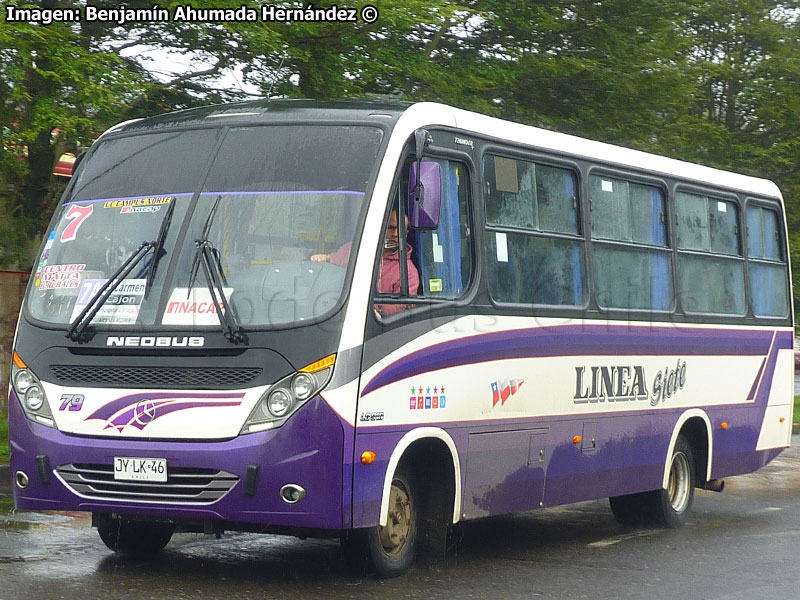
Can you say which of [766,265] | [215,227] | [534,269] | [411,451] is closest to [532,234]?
[534,269]

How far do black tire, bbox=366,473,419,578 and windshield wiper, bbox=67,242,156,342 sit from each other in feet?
6.66

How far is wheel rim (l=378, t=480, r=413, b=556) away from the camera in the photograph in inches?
332

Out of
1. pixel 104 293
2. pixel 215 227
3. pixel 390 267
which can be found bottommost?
pixel 104 293

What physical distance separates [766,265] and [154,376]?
7.52 meters

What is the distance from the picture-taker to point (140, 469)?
7.84 meters

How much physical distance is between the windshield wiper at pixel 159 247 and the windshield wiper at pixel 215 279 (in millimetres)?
232

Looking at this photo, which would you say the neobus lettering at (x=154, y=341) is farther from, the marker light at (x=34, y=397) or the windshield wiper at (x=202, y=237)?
the marker light at (x=34, y=397)

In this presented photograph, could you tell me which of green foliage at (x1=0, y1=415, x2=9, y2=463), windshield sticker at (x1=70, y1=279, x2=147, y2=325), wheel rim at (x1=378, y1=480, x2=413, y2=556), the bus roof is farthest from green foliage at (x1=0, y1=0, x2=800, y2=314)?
wheel rim at (x1=378, y1=480, x2=413, y2=556)

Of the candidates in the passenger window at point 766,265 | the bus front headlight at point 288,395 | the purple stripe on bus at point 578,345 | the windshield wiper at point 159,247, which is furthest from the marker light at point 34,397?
the passenger window at point 766,265

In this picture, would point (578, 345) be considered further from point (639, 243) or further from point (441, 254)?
point (441, 254)

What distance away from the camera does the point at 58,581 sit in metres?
8.00

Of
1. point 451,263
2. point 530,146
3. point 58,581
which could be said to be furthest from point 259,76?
point 58,581

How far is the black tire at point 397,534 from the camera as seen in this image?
8328 millimetres

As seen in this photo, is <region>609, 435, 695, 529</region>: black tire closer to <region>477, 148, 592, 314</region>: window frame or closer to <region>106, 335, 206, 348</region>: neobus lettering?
<region>477, 148, 592, 314</region>: window frame
